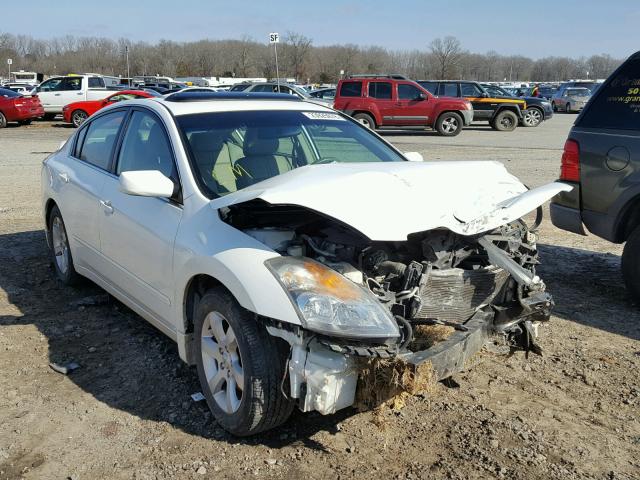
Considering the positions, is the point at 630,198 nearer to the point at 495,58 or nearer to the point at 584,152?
the point at 584,152

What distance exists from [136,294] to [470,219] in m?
2.20

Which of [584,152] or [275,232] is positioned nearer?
[275,232]

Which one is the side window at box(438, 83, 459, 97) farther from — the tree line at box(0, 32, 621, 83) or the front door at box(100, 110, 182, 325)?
the tree line at box(0, 32, 621, 83)

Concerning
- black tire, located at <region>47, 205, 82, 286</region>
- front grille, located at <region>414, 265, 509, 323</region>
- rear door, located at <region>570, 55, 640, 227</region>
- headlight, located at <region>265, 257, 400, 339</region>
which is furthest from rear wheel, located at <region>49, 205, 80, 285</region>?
rear door, located at <region>570, 55, 640, 227</region>

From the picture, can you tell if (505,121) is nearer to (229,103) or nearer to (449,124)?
(449,124)

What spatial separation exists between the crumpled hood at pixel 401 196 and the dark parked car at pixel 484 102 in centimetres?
2165

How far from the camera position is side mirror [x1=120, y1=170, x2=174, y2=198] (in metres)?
3.55

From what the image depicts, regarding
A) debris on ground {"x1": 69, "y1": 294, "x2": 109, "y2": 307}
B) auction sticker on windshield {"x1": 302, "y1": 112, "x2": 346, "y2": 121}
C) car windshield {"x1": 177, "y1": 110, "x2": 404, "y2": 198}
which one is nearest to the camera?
car windshield {"x1": 177, "y1": 110, "x2": 404, "y2": 198}

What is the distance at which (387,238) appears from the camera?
9.71 ft

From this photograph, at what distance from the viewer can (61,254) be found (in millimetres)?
5699

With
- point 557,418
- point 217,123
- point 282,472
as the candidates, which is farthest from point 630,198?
point 282,472

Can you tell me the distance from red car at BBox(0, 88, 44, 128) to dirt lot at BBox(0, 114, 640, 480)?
71.6 ft

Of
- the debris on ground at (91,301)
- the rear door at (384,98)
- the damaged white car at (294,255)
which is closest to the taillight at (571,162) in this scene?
the damaged white car at (294,255)

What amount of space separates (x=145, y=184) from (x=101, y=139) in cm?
173
